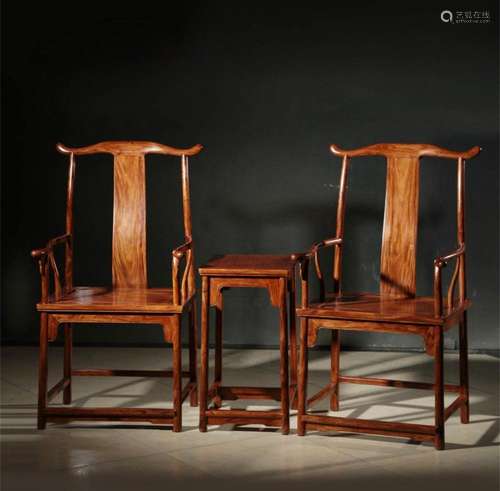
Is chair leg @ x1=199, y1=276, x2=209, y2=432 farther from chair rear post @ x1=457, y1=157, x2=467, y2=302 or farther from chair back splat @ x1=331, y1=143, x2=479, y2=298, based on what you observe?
chair rear post @ x1=457, y1=157, x2=467, y2=302

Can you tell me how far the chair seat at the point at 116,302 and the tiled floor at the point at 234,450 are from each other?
527mm

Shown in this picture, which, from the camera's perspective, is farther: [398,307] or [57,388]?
[57,388]

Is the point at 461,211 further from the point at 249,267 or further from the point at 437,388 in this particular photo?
the point at 249,267

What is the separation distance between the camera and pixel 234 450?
4.26m

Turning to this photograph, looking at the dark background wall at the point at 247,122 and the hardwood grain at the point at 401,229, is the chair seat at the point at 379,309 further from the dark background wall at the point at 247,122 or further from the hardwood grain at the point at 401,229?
the dark background wall at the point at 247,122

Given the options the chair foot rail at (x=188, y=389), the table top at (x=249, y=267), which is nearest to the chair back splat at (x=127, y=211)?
the table top at (x=249, y=267)

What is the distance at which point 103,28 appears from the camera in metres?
6.16

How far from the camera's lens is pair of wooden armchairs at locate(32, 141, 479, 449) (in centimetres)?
429

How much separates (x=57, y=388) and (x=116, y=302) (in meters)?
0.63

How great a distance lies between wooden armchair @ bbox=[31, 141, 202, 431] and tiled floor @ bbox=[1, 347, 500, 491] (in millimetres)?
105

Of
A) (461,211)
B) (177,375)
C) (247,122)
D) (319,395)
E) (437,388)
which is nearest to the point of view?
(437,388)

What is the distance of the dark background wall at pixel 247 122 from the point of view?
6016mm

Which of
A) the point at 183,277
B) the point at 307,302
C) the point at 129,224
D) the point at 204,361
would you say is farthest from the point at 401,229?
the point at 129,224

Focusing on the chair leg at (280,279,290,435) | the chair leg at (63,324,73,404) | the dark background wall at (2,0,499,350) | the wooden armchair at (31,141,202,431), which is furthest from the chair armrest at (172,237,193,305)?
the dark background wall at (2,0,499,350)
